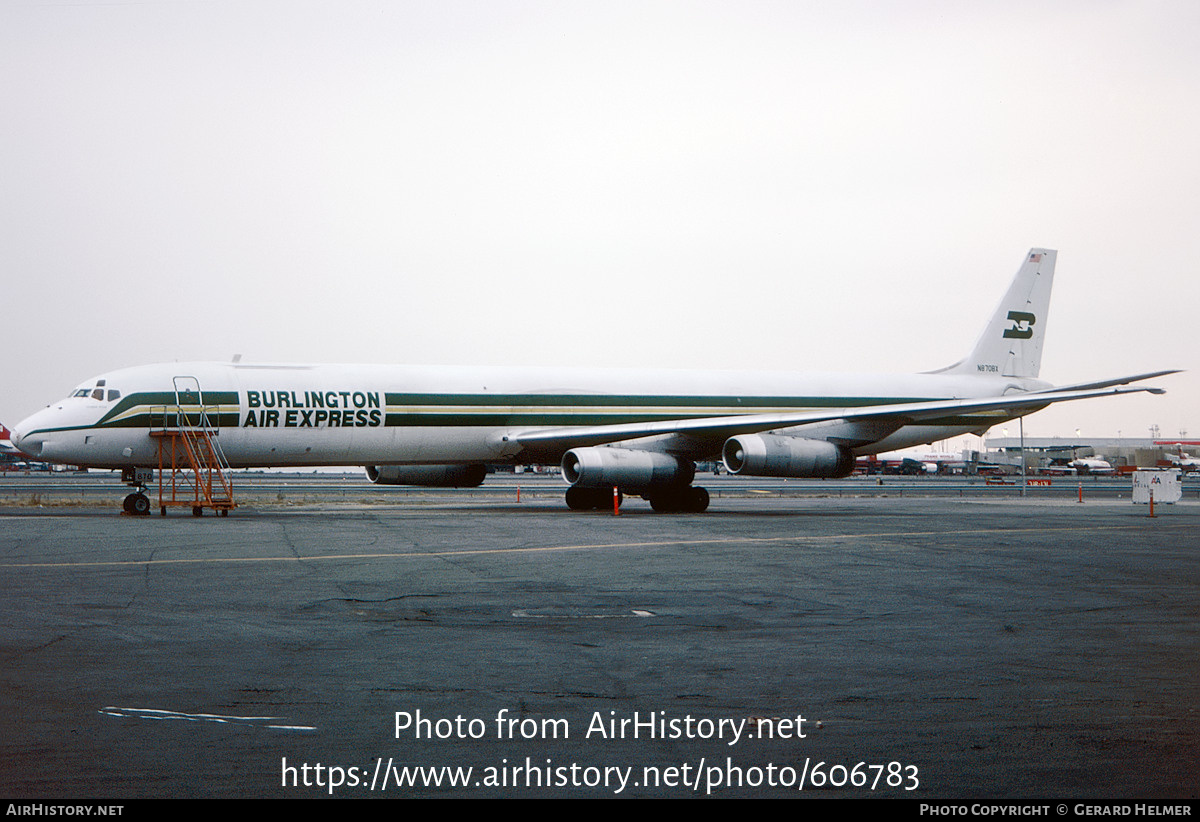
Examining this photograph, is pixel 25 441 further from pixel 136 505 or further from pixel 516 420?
pixel 516 420

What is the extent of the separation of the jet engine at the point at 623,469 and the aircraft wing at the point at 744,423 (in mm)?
711

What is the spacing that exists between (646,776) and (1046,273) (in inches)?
1500

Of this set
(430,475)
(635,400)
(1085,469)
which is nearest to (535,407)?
(635,400)

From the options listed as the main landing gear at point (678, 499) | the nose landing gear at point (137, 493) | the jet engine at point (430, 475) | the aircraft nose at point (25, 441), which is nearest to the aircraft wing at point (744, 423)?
the main landing gear at point (678, 499)

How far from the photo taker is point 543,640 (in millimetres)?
9602

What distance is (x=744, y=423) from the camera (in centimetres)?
3002

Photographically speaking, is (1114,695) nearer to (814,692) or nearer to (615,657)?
(814,692)

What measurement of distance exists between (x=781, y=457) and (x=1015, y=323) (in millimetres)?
14166

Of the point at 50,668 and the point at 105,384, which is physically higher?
the point at 105,384

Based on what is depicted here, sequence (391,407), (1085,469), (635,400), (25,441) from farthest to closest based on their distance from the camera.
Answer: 1. (1085,469)
2. (635,400)
3. (391,407)
4. (25,441)

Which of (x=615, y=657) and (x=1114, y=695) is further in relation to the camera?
(x=615, y=657)

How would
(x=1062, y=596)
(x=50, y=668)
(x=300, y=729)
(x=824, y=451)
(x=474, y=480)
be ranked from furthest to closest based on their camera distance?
(x=474, y=480) < (x=824, y=451) < (x=1062, y=596) < (x=50, y=668) < (x=300, y=729)

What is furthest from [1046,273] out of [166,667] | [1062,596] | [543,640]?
[166,667]

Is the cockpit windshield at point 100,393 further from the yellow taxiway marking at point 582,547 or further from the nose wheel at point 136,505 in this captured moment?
the yellow taxiway marking at point 582,547
